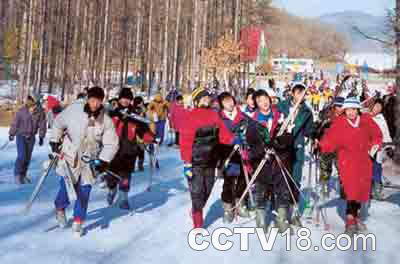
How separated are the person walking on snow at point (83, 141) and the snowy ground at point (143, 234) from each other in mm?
520

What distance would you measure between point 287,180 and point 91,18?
3886 cm

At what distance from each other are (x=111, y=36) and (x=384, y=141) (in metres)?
38.0

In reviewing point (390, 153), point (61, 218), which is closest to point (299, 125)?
point (61, 218)

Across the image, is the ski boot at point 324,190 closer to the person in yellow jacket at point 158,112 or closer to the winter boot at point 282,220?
the winter boot at point 282,220

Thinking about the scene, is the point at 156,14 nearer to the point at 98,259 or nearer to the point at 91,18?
the point at 91,18

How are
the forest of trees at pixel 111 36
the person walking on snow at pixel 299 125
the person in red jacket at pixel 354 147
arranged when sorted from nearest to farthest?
the person in red jacket at pixel 354 147
the person walking on snow at pixel 299 125
the forest of trees at pixel 111 36

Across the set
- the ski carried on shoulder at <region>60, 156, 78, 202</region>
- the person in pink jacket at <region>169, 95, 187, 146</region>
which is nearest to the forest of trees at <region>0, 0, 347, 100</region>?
the person in pink jacket at <region>169, 95, 187, 146</region>

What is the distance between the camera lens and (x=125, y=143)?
8.51 meters

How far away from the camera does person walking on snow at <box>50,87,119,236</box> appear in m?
6.45

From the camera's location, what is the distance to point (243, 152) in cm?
773

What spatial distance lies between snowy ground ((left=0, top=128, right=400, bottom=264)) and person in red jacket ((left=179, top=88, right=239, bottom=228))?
598 millimetres

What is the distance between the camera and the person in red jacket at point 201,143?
671cm

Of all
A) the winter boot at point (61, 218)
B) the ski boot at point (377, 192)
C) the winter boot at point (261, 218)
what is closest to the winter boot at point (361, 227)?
the winter boot at point (261, 218)

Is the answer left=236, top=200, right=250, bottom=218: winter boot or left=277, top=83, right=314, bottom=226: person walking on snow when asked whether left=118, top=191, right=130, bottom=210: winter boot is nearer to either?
left=236, top=200, right=250, bottom=218: winter boot
